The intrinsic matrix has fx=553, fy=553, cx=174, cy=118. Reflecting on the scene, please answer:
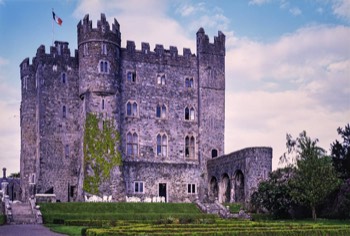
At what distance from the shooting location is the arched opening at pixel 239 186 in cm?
5608

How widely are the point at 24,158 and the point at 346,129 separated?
34.2m

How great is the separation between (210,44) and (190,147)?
12159 millimetres

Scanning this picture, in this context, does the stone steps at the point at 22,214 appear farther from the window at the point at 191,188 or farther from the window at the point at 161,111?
the window at the point at 191,188

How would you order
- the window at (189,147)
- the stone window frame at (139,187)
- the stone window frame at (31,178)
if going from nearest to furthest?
the stone window frame at (139,187), the stone window frame at (31,178), the window at (189,147)

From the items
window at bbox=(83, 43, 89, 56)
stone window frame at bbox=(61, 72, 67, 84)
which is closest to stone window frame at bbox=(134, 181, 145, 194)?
stone window frame at bbox=(61, 72, 67, 84)

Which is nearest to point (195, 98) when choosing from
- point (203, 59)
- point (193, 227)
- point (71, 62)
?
point (203, 59)

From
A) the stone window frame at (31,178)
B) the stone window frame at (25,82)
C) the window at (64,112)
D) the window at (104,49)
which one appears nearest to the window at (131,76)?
the window at (104,49)

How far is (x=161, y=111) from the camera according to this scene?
60719 mm

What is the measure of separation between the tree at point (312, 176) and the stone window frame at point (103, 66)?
69.9 ft

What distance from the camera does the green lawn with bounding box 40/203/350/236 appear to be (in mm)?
26266

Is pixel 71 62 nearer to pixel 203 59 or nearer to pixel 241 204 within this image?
pixel 203 59

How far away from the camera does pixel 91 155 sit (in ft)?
179

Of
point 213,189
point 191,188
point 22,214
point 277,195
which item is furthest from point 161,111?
point 22,214

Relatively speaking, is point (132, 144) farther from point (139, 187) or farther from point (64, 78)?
point (64, 78)
